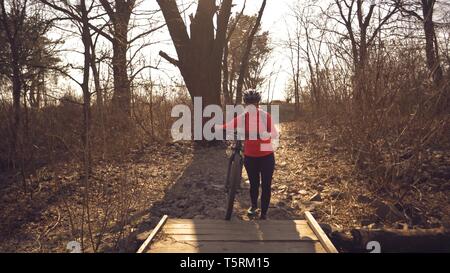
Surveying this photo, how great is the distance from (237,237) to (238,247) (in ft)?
1.22

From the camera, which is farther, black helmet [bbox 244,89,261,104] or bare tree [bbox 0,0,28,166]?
bare tree [bbox 0,0,28,166]

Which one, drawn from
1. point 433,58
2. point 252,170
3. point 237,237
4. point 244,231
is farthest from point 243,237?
point 433,58

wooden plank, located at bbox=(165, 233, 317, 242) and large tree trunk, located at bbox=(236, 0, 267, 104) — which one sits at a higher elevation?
large tree trunk, located at bbox=(236, 0, 267, 104)

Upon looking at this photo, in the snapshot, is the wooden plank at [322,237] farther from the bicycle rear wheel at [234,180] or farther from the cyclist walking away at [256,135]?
the bicycle rear wheel at [234,180]

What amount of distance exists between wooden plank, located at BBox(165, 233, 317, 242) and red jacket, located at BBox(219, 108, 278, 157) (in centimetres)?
117

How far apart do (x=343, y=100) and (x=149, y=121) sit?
8.07m

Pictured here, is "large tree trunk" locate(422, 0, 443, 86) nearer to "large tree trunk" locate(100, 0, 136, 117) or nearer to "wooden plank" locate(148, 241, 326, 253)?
"wooden plank" locate(148, 241, 326, 253)

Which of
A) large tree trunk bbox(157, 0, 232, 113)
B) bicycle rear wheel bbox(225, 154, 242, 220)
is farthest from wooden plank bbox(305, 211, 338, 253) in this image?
large tree trunk bbox(157, 0, 232, 113)

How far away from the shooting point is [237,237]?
514 cm

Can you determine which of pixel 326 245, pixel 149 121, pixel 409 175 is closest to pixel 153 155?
pixel 149 121

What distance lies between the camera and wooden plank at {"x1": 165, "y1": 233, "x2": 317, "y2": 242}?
16.6 feet

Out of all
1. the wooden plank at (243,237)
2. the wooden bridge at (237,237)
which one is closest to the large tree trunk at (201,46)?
the wooden bridge at (237,237)

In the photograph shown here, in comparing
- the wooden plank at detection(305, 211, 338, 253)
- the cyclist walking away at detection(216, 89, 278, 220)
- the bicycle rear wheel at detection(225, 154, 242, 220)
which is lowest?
the wooden plank at detection(305, 211, 338, 253)

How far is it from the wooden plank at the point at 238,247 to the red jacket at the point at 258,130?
4.53ft
